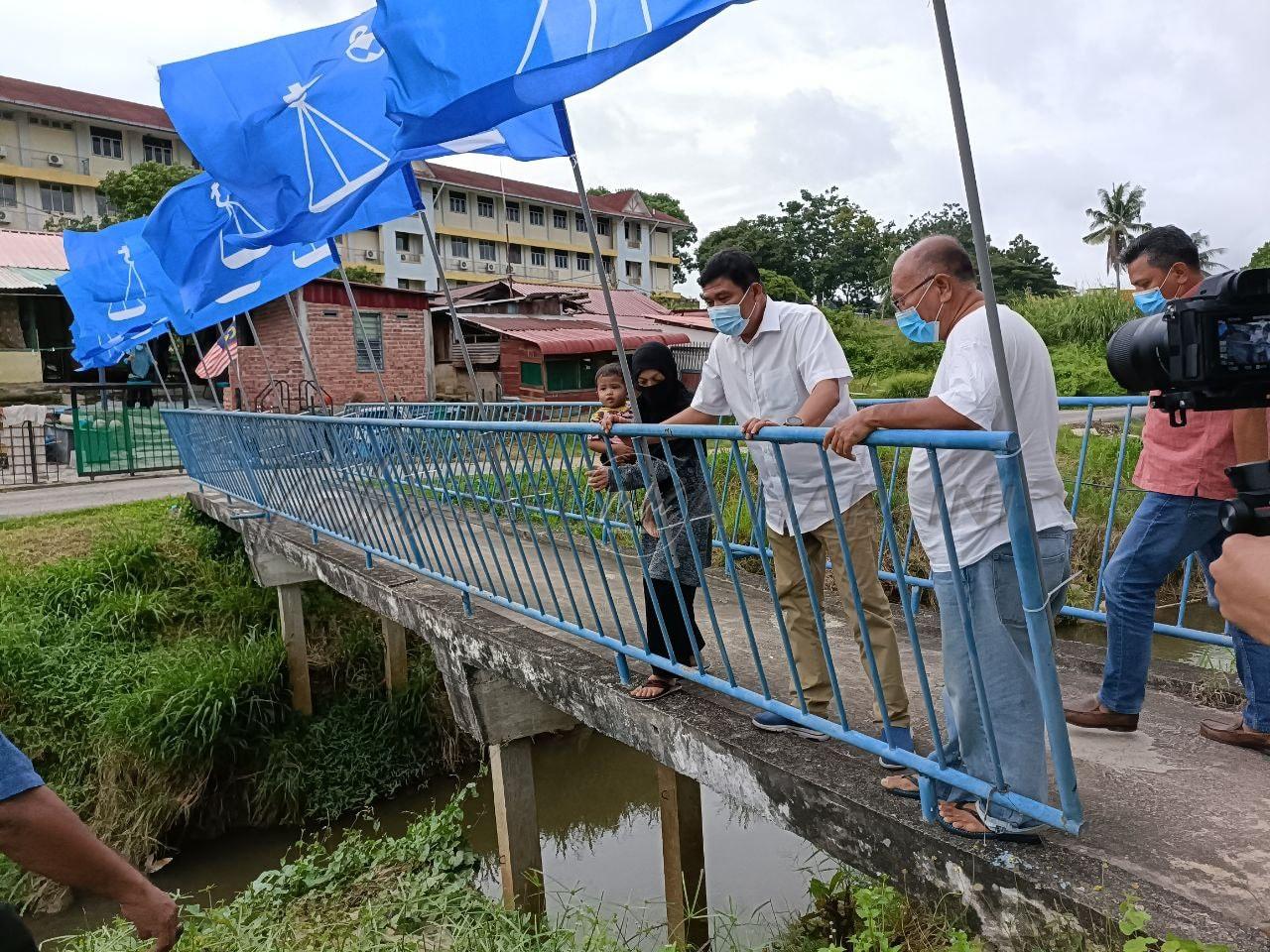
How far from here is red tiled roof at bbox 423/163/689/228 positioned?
4191 cm

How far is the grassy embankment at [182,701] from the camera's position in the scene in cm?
708

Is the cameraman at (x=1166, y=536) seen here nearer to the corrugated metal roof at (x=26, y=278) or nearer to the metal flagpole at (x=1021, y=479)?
the metal flagpole at (x=1021, y=479)

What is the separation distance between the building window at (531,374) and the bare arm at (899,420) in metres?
22.0

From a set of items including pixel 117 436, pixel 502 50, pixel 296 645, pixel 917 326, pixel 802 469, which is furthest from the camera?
pixel 117 436

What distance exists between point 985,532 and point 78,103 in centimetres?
4153

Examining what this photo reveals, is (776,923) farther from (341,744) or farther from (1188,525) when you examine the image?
(341,744)

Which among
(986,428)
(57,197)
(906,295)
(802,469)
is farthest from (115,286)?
(57,197)

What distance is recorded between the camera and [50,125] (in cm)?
3459

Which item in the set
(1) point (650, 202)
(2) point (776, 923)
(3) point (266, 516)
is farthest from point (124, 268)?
(1) point (650, 202)

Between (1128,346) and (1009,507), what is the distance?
463mm

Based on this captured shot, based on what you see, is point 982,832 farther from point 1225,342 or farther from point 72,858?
point 72,858

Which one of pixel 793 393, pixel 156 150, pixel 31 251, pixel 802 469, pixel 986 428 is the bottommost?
pixel 802 469

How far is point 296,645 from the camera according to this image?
26.9 ft

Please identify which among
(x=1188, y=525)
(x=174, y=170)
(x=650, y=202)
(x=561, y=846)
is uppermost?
(x=650, y=202)
